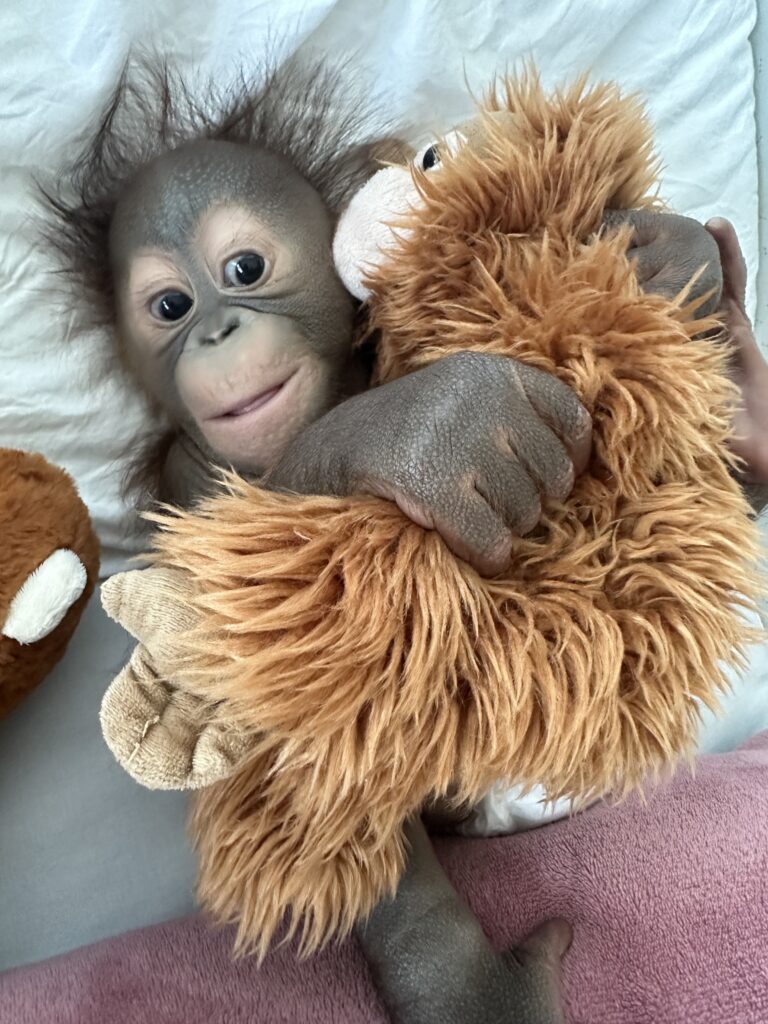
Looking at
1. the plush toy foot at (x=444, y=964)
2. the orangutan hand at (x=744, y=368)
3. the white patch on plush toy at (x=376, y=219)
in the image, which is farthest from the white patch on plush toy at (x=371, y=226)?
the plush toy foot at (x=444, y=964)

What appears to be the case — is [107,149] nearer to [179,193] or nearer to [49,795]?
[179,193]

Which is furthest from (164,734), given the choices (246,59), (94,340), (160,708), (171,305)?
(246,59)

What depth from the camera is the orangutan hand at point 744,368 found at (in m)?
0.54

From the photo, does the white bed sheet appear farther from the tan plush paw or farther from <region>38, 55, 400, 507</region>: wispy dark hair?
the tan plush paw

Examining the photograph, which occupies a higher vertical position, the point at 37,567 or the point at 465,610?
the point at 465,610

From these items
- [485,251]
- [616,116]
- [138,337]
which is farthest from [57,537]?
[616,116]

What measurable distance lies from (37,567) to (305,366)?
24 centimetres

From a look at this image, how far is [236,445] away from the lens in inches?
22.4

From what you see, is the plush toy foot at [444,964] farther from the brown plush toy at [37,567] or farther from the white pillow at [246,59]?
the white pillow at [246,59]

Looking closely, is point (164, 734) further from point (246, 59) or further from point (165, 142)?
point (246, 59)

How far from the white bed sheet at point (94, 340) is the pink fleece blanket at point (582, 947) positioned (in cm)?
8

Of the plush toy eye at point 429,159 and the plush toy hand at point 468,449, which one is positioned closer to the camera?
the plush toy hand at point 468,449

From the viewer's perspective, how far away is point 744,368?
0.59 m

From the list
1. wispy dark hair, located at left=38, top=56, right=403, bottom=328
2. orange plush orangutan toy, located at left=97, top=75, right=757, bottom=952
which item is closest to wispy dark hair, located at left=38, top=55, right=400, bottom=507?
wispy dark hair, located at left=38, top=56, right=403, bottom=328
